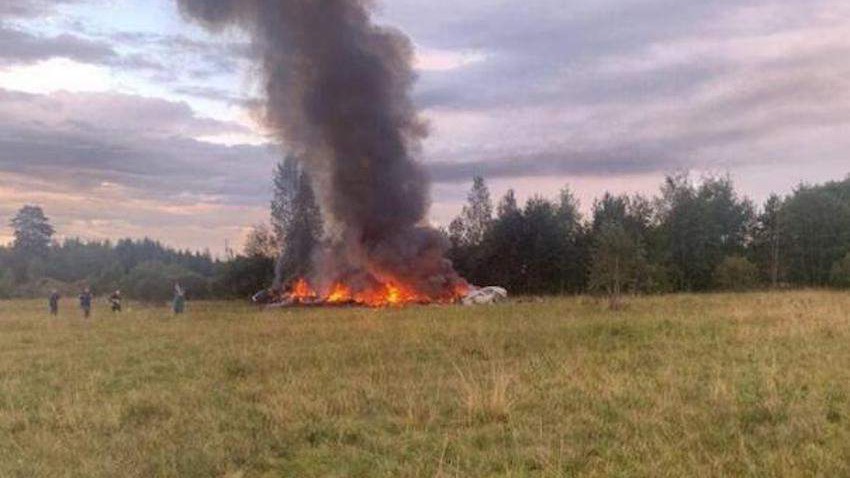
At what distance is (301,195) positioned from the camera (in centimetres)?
8269

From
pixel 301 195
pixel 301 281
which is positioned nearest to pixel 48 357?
pixel 301 281

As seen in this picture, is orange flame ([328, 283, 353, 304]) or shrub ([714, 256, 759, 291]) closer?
orange flame ([328, 283, 353, 304])

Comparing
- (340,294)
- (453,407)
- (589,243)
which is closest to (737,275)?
(589,243)

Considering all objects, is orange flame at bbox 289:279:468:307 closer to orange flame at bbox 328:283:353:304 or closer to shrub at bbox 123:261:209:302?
orange flame at bbox 328:283:353:304

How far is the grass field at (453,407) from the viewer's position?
7.91 meters

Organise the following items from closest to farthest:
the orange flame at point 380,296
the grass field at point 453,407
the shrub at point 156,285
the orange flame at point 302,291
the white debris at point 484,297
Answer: the grass field at point 453,407, the white debris at point 484,297, the orange flame at point 380,296, the orange flame at point 302,291, the shrub at point 156,285

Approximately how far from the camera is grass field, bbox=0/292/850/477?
25.9ft

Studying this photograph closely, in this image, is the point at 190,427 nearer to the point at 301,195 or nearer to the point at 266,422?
the point at 266,422

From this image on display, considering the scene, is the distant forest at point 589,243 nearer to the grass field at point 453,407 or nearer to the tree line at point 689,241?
the tree line at point 689,241

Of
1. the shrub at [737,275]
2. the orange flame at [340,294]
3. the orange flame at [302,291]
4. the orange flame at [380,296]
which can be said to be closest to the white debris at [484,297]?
the orange flame at [380,296]

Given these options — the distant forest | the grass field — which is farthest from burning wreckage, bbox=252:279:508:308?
the grass field

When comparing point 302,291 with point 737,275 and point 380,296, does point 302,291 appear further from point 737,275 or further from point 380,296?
point 737,275

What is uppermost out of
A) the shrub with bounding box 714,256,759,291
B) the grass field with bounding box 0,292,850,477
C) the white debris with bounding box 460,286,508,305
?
the shrub with bounding box 714,256,759,291

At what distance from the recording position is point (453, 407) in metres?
10.6
